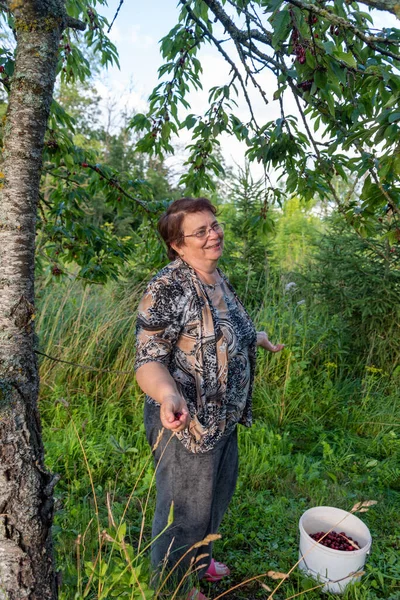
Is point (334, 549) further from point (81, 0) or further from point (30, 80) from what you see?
point (81, 0)

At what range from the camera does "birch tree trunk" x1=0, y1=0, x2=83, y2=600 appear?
1404 mm

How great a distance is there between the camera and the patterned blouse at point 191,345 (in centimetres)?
185

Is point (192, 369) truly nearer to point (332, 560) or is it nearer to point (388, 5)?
point (332, 560)

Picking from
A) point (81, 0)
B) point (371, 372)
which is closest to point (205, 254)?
point (81, 0)

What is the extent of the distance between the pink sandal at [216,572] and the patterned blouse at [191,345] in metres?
0.89

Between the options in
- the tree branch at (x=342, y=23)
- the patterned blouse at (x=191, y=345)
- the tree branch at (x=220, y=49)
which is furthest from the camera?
the tree branch at (x=220, y=49)

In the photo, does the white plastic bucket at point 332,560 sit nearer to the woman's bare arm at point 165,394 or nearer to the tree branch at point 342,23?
the woman's bare arm at point 165,394

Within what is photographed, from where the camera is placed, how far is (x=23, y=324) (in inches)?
58.0

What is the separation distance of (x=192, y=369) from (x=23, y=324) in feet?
2.33

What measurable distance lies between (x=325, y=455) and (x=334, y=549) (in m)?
1.31

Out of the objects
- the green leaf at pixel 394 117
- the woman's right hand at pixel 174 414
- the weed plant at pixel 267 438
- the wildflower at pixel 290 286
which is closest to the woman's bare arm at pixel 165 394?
the woman's right hand at pixel 174 414

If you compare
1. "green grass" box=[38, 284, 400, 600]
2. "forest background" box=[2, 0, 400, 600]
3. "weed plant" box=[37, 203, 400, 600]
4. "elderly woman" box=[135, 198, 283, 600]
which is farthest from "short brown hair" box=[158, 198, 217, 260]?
"green grass" box=[38, 284, 400, 600]

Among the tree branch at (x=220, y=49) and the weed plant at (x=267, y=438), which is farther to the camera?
the tree branch at (x=220, y=49)

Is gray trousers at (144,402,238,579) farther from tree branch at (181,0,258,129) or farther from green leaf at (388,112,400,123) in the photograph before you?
tree branch at (181,0,258,129)
